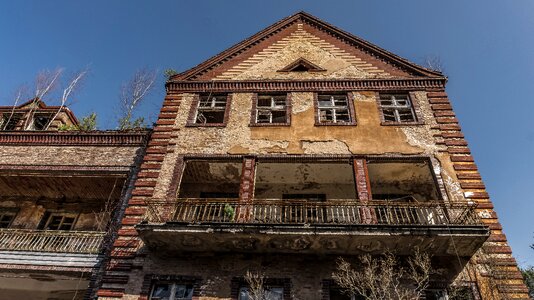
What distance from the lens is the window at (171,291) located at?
10391mm

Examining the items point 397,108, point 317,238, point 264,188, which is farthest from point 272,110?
point 317,238

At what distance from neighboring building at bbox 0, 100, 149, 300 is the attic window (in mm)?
6959

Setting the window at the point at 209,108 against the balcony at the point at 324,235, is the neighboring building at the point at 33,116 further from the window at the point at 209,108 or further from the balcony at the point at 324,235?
the balcony at the point at 324,235

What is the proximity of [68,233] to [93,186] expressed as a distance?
280cm

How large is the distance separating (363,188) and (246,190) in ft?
12.4

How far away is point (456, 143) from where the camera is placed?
522 inches

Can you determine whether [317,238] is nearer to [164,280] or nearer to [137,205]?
[164,280]

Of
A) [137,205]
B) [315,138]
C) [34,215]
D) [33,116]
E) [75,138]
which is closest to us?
[137,205]

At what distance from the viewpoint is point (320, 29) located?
19281 millimetres

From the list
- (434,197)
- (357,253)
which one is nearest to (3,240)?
(357,253)

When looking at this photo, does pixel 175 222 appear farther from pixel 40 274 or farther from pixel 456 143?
pixel 456 143

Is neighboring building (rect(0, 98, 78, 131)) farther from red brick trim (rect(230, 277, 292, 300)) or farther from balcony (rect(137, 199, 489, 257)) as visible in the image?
red brick trim (rect(230, 277, 292, 300))

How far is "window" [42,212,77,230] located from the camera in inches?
612

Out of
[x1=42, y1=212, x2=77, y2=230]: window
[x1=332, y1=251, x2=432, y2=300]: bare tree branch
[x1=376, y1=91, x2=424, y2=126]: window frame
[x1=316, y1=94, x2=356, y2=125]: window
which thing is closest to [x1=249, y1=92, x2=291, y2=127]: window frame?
[x1=316, y1=94, x2=356, y2=125]: window
